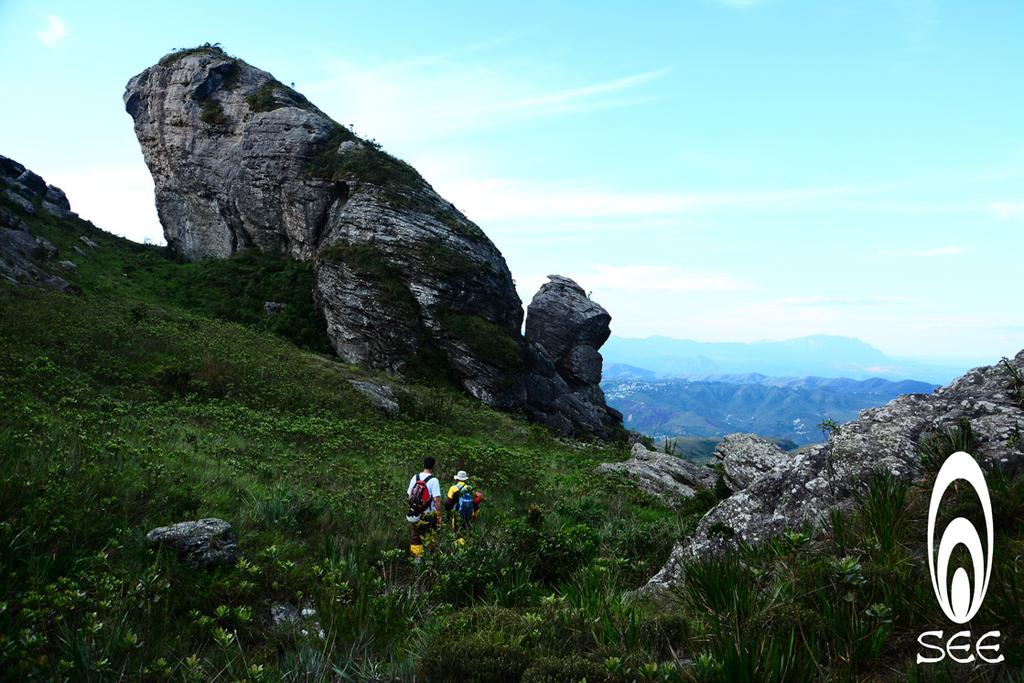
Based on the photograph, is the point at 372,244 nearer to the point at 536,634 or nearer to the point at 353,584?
the point at 353,584

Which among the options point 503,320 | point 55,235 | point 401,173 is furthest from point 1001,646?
point 55,235

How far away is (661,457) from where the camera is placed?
22156 mm

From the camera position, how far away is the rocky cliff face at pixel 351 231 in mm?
37188

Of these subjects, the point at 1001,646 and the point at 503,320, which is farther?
the point at 503,320

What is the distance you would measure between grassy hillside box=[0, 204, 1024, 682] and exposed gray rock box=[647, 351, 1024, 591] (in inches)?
21.3

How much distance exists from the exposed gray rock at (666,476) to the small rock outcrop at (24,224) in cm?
2988

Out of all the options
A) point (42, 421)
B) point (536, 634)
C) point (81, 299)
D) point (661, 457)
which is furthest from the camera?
point (81, 299)

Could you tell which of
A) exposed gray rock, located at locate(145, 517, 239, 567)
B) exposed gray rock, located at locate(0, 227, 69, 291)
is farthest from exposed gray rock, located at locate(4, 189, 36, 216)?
exposed gray rock, located at locate(145, 517, 239, 567)

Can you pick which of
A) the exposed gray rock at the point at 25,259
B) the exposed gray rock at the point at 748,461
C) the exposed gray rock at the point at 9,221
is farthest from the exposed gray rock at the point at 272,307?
the exposed gray rock at the point at 748,461

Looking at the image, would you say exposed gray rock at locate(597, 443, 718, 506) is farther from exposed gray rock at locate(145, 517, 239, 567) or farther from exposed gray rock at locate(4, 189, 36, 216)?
exposed gray rock at locate(4, 189, 36, 216)

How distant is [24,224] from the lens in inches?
1512

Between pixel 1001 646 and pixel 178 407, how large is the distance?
19114mm

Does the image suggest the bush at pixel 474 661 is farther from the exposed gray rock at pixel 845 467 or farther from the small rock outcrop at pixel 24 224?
the small rock outcrop at pixel 24 224

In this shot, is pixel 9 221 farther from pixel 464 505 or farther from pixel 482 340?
pixel 464 505
